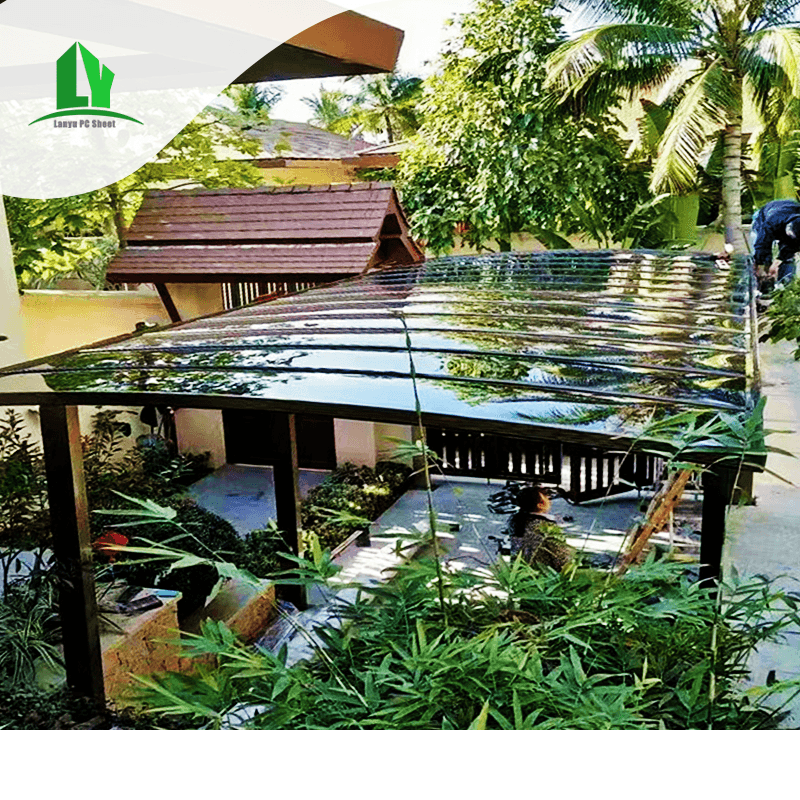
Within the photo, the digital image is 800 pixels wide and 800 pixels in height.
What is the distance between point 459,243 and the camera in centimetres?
612

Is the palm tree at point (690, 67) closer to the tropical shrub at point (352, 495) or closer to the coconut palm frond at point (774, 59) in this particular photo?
the coconut palm frond at point (774, 59)

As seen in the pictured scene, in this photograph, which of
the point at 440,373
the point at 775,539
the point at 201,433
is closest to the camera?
the point at 440,373

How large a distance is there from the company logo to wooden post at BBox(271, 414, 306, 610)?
170 centimetres

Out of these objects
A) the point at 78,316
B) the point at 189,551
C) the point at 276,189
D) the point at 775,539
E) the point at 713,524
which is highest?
the point at 276,189

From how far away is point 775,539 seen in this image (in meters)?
3.32

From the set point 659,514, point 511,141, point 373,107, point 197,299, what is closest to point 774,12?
→ point 511,141

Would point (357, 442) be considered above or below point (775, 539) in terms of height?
below

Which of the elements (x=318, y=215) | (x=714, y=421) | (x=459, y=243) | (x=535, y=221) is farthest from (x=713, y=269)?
(x=714, y=421)

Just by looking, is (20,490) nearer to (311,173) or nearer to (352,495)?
(352,495)

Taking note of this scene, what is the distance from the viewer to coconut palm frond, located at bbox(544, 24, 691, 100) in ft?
16.8

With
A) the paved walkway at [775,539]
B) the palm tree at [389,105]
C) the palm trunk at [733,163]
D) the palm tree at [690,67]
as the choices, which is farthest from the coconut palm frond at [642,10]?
the paved walkway at [775,539]

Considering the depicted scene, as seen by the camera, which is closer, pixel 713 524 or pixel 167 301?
pixel 713 524
